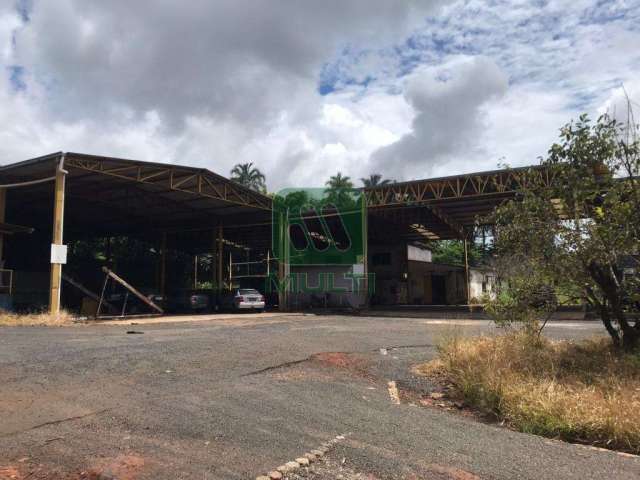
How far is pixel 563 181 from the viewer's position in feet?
28.9

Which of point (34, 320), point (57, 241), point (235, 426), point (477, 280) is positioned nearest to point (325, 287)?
point (477, 280)

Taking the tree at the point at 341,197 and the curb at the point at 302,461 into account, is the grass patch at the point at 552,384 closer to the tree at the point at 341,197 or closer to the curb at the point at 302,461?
the curb at the point at 302,461

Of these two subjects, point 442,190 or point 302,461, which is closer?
point 302,461

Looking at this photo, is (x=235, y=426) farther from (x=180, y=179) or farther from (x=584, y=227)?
(x=180, y=179)

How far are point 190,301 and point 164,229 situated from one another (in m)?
7.53

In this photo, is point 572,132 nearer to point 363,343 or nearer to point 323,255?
point 363,343

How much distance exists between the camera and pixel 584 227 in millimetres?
8336

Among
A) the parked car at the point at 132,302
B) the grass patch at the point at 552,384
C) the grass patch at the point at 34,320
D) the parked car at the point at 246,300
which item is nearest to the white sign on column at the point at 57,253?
the grass patch at the point at 34,320

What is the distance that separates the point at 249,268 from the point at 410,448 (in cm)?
3690

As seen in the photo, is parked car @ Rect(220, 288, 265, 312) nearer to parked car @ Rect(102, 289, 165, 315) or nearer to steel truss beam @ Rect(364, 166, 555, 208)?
parked car @ Rect(102, 289, 165, 315)

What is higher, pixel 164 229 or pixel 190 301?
pixel 164 229

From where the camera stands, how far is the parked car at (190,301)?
28.1m

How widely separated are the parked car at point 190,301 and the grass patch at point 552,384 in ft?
67.8

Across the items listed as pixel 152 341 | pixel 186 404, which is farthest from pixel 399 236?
pixel 186 404
